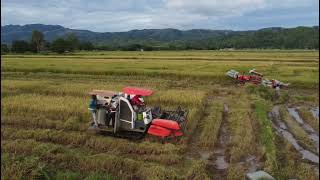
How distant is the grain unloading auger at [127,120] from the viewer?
10508 mm

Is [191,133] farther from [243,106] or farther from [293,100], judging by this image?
[293,100]

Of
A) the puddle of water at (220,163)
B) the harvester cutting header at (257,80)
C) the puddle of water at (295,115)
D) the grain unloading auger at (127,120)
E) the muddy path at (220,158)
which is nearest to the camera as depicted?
the muddy path at (220,158)

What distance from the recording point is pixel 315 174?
8.59 metres

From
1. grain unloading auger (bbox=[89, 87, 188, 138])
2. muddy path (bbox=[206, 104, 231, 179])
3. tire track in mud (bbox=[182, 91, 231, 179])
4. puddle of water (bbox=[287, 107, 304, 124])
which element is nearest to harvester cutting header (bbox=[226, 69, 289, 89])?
puddle of water (bbox=[287, 107, 304, 124])

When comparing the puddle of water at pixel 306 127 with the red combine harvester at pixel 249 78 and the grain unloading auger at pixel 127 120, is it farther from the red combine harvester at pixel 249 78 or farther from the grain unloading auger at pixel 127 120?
the red combine harvester at pixel 249 78

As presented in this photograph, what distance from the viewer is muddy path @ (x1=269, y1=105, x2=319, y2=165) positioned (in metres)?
9.99

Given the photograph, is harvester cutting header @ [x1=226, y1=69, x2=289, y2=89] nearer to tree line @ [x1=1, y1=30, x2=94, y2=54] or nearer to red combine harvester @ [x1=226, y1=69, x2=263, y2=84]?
red combine harvester @ [x1=226, y1=69, x2=263, y2=84]

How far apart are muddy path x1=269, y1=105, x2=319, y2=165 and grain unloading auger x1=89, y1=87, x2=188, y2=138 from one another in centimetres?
354

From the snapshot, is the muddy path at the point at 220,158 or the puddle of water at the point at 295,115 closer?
the muddy path at the point at 220,158

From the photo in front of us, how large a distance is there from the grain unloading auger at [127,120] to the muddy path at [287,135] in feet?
11.6

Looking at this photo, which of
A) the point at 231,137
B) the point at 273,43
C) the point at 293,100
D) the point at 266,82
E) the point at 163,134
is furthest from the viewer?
the point at 273,43

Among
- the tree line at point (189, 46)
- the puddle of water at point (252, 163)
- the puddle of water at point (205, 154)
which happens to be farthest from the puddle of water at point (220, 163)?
the tree line at point (189, 46)

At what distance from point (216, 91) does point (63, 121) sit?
11.3 meters

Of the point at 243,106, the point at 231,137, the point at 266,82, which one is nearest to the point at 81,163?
the point at 231,137
